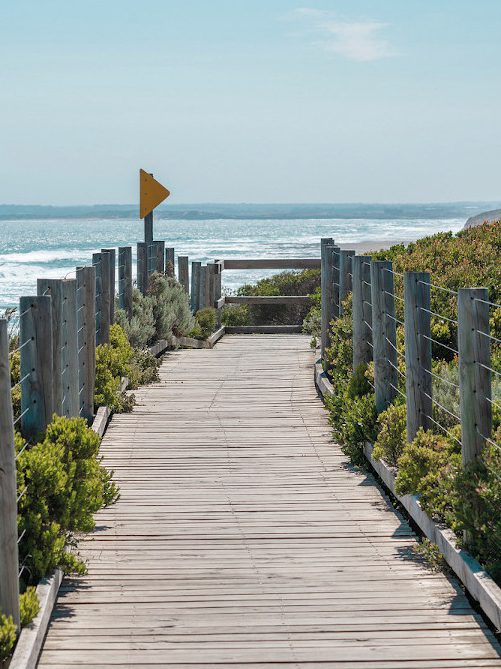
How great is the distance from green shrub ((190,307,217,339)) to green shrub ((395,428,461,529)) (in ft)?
35.1

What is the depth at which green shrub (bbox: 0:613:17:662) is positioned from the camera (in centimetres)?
423

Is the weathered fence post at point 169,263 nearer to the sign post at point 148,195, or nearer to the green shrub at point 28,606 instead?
the sign post at point 148,195

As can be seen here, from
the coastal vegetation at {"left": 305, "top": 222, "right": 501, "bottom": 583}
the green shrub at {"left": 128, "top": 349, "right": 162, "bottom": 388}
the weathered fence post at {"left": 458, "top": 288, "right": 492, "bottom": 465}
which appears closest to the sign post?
the green shrub at {"left": 128, "top": 349, "right": 162, "bottom": 388}

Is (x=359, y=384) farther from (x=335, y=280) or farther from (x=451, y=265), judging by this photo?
(x=335, y=280)

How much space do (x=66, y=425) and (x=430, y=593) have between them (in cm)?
230

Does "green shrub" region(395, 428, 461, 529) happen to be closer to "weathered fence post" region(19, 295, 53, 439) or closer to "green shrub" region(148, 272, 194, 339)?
"weathered fence post" region(19, 295, 53, 439)

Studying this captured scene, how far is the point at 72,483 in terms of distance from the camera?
5.87m

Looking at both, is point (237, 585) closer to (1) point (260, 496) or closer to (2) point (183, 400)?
(1) point (260, 496)

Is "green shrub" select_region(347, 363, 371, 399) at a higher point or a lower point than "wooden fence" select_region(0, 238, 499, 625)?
lower

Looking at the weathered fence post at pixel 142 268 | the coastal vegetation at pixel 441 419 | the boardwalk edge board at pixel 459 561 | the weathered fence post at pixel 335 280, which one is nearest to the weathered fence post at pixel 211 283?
the weathered fence post at pixel 142 268

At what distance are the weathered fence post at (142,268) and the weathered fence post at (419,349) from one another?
8973mm

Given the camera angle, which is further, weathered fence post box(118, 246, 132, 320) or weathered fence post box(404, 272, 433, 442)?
weathered fence post box(118, 246, 132, 320)

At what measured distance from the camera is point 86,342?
9.52 metres

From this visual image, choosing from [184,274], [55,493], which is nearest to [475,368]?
[55,493]
